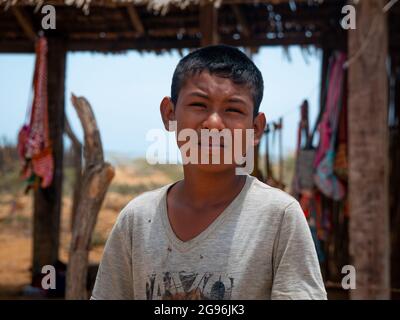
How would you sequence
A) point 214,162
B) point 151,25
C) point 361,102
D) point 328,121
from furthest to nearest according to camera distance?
point 151,25 < point 328,121 < point 361,102 < point 214,162

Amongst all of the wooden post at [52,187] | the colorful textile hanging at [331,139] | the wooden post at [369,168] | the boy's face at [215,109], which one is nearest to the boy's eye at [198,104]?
the boy's face at [215,109]

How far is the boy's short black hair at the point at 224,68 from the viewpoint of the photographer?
1.41 metres

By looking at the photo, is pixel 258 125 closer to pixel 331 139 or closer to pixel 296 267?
pixel 296 267

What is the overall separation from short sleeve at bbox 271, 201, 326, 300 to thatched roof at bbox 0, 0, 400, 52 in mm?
4013

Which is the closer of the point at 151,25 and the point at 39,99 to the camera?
the point at 39,99

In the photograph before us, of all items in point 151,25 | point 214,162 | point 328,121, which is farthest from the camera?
point 151,25

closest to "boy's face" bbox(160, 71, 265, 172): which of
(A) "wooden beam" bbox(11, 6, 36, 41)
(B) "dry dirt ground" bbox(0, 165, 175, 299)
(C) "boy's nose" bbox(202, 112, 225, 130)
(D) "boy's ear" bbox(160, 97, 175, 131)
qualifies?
(C) "boy's nose" bbox(202, 112, 225, 130)

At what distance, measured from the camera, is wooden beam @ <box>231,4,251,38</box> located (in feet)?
16.5

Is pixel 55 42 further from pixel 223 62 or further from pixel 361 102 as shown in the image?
pixel 223 62

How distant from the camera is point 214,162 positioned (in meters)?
1.40

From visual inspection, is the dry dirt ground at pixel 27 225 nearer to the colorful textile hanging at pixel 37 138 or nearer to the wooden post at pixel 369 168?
→ the colorful textile hanging at pixel 37 138
